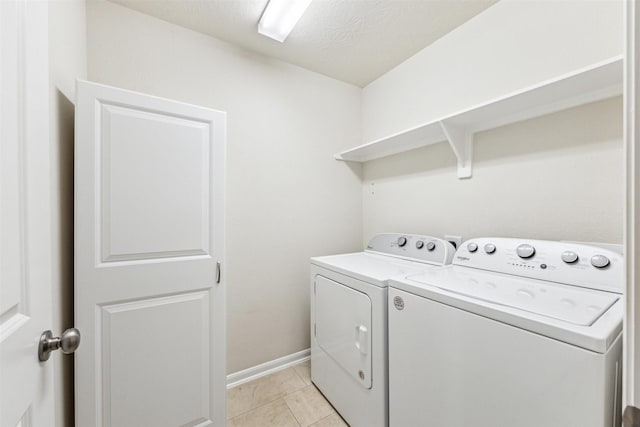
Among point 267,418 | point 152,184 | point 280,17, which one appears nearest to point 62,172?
point 152,184

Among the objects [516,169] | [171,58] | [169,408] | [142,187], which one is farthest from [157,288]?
[516,169]

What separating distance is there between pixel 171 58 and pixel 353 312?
2012mm

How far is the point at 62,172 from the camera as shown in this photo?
115cm

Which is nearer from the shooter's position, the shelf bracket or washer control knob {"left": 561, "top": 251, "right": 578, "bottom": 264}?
washer control knob {"left": 561, "top": 251, "right": 578, "bottom": 264}

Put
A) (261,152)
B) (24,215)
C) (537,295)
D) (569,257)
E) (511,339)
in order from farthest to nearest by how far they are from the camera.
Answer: (261,152) < (569,257) < (537,295) < (511,339) < (24,215)

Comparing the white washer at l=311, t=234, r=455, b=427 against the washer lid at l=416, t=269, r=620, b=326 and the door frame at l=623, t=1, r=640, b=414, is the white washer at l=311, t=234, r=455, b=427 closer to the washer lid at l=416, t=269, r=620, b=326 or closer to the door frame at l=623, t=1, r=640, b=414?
the washer lid at l=416, t=269, r=620, b=326

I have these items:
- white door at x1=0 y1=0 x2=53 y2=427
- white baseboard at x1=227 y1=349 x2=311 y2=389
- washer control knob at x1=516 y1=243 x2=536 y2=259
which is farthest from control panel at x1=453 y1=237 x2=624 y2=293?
white door at x1=0 y1=0 x2=53 y2=427

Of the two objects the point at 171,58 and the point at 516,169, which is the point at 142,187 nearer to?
the point at 171,58

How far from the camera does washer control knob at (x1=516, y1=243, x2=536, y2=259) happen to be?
3.84 feet

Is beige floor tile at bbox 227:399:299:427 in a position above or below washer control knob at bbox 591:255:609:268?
below

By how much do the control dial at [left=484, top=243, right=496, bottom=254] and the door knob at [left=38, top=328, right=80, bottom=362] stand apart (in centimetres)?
164

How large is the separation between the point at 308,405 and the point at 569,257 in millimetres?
1705

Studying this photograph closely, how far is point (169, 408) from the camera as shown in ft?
4.32

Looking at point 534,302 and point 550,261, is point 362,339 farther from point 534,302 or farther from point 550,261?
point 550,261
